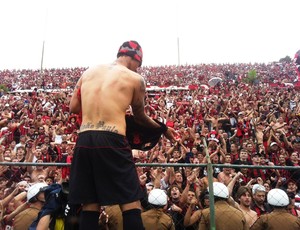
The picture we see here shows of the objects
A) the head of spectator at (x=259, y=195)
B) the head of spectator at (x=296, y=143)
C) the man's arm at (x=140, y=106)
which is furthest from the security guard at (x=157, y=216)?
the head of spectator at (x=296, y=143)

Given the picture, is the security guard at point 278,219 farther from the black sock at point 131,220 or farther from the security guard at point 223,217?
the black sock at point 131,220

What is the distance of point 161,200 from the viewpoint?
4578 millimetres

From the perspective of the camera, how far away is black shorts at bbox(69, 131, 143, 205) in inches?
97.0

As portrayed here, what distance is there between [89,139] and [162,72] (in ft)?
94.7

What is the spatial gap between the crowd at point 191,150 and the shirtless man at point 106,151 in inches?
36.6

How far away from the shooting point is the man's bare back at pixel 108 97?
2633mm

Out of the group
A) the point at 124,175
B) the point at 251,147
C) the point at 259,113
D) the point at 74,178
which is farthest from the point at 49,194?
the point at 259,113

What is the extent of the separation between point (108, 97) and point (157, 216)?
2360 millimetres

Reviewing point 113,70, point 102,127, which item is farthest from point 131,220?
point 113,70

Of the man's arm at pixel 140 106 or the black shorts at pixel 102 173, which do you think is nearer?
Answer: the black shorts at pixel 102 173

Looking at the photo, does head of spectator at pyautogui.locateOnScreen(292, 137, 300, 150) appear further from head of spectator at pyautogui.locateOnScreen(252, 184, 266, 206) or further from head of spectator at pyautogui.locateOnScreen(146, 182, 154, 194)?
head of spectator at pyautogui.locateOnScreen(146, 182, 154, 194)

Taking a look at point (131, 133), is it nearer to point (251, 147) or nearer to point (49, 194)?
point (49, 194)

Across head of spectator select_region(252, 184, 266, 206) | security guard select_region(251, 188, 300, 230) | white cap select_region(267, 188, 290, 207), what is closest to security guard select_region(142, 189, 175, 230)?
security guard select_region(251, 188, 300, 230)

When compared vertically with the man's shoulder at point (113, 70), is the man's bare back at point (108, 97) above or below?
below
